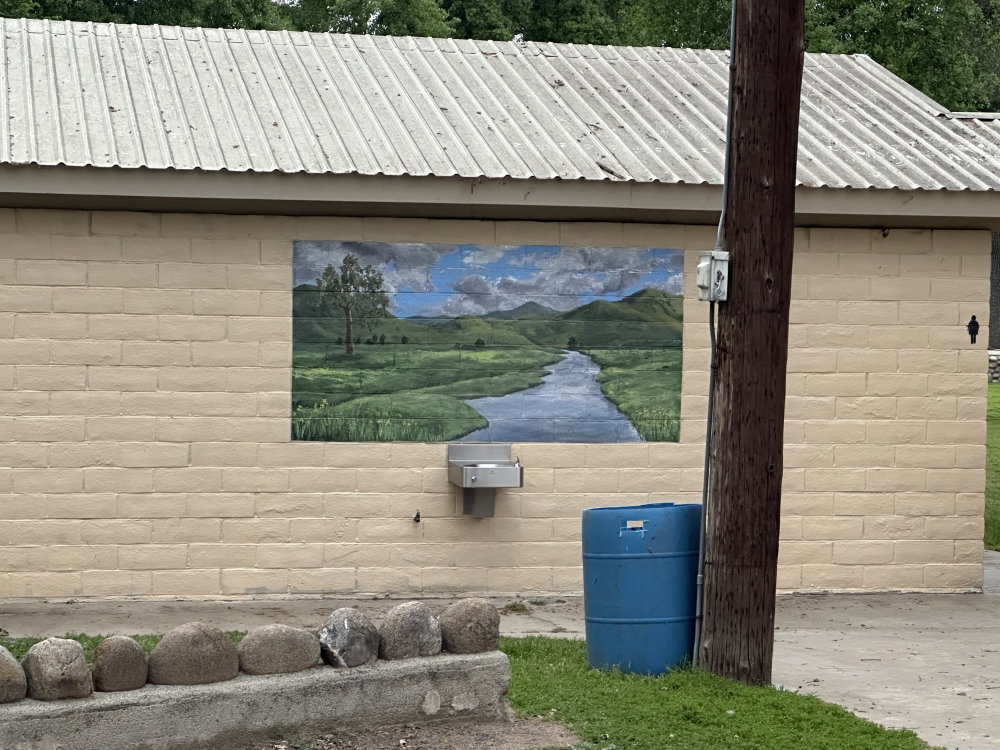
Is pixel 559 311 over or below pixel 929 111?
below

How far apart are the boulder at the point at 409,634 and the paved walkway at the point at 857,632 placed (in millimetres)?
2252

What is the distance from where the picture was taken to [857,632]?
377 inches

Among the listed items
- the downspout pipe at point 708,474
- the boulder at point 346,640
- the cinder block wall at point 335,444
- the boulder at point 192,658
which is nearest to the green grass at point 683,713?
the downspout pipe at point 708,474

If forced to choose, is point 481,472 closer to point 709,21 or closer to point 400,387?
point 400,387

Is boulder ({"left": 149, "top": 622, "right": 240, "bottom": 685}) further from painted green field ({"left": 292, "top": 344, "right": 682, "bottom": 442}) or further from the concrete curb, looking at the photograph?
painted green field ({"left": 292, "top": 344, "right": 682, "bottom": 442})

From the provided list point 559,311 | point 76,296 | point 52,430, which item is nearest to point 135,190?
point 76,296

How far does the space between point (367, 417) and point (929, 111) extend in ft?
19.4

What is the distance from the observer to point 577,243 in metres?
10.9

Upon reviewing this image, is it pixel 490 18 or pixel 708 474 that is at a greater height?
pixel 490 18

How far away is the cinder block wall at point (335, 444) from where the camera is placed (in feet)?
33.4

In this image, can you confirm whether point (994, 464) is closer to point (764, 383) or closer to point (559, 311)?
point (559, 311)

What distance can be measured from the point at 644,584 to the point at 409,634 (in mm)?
1520

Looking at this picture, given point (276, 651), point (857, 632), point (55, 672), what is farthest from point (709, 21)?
point (55, 672)

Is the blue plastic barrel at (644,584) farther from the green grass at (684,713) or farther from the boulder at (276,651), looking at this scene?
the boulder at (276,651)
